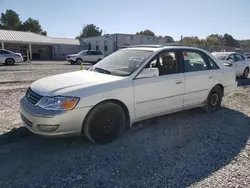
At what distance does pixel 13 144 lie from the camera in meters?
3.62

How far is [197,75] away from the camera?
4.73m

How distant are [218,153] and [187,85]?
5.31 feet

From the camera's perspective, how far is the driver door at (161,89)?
12.6 feet

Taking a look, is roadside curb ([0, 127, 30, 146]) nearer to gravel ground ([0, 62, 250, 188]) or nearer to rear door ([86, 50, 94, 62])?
gravel ground ([0, 62, 250, 188])

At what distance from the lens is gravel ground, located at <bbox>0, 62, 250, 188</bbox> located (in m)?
2.68

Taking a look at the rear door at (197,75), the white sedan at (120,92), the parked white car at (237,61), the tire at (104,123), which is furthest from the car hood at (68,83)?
the parked white car at (237,61)

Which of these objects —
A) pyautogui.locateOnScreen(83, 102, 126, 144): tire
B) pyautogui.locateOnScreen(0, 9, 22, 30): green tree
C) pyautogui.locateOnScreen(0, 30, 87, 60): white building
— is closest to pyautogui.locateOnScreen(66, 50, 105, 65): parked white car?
pyautogui.locateOnScreen(0, 30, 87, 60): white building

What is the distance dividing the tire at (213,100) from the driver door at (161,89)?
3.54 ft

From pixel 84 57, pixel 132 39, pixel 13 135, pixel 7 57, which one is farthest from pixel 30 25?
pixel 13 135

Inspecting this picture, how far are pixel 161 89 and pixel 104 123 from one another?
1323mm

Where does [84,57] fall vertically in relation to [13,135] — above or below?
above

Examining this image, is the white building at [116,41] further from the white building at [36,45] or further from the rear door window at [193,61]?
the rear door window at [193,61]

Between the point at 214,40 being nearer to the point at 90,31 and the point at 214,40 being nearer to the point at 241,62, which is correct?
the point at 90,31

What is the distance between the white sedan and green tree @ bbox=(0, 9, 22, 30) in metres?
65.6
